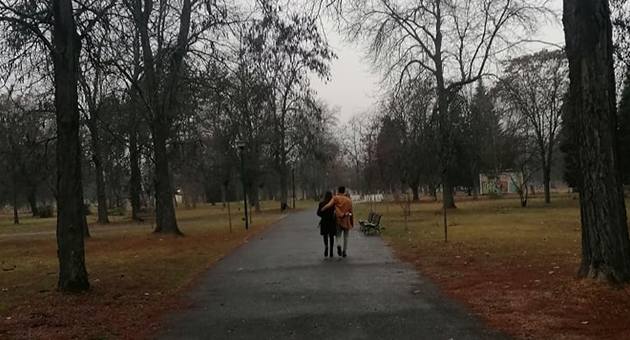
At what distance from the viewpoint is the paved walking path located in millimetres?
7328

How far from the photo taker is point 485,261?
13883 mm

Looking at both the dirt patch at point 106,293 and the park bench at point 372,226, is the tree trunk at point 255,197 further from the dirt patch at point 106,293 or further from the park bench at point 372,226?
the dirt patch at point 106,293

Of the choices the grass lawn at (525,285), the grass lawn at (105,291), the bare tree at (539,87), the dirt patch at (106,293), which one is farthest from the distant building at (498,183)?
the dirt patch at (106,293)

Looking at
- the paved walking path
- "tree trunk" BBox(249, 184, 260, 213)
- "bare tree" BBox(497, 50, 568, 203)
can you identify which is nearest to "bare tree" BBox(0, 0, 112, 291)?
the paved walking path

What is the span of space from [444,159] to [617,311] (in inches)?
743

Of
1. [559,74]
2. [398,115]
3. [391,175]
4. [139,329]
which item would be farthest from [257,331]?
[391,175]

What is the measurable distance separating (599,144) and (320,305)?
4521 mm

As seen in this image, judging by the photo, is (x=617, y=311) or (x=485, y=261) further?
(x=485, y=261)

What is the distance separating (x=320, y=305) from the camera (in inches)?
353

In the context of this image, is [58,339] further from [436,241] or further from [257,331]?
[436,241]

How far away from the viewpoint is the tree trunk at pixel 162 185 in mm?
25312

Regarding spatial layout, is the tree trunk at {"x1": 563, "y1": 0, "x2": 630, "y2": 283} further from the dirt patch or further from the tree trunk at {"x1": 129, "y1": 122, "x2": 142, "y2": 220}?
the tree trunk at {"x1": 129, "y1": 122, "x2": 142, "y2": 220}

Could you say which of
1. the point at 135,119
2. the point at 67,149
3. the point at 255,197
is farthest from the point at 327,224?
the point at 255,197

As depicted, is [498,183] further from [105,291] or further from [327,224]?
[105,291]
